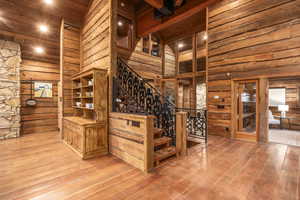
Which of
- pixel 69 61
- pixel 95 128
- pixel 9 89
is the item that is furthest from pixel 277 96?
pixel 9 89

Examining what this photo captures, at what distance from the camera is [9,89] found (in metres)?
4.89

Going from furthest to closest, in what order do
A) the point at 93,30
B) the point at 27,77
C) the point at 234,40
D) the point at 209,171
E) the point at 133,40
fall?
the point at 133,40 < the point at 27,77 < the point at 234,40 < the point at 93,30 < the point at 209,171

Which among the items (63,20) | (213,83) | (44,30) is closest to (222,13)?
(213,83)

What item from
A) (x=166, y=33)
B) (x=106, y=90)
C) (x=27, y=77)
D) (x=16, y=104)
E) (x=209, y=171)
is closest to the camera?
(x=209, y=171)

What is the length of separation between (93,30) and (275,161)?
235 inches

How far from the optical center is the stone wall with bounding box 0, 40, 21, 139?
4762mm

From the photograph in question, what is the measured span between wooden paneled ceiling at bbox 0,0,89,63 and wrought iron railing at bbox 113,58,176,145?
9.38ft

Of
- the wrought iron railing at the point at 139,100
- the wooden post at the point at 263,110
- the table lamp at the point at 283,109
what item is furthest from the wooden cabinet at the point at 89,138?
the table lamp at the point at 283,109

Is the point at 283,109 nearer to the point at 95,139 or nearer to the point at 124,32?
the point at 95,139

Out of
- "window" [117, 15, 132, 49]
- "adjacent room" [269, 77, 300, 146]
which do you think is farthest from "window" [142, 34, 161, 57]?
"adjacent room" [269, 77, 300, 146]

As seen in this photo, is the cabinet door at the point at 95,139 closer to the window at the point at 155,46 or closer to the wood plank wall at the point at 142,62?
the wood plank wall at the point at 142,62

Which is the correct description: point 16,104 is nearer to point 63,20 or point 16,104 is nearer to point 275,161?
point 63,20

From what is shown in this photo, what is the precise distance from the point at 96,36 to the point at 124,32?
9.06ft

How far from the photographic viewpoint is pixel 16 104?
16.4 feet
